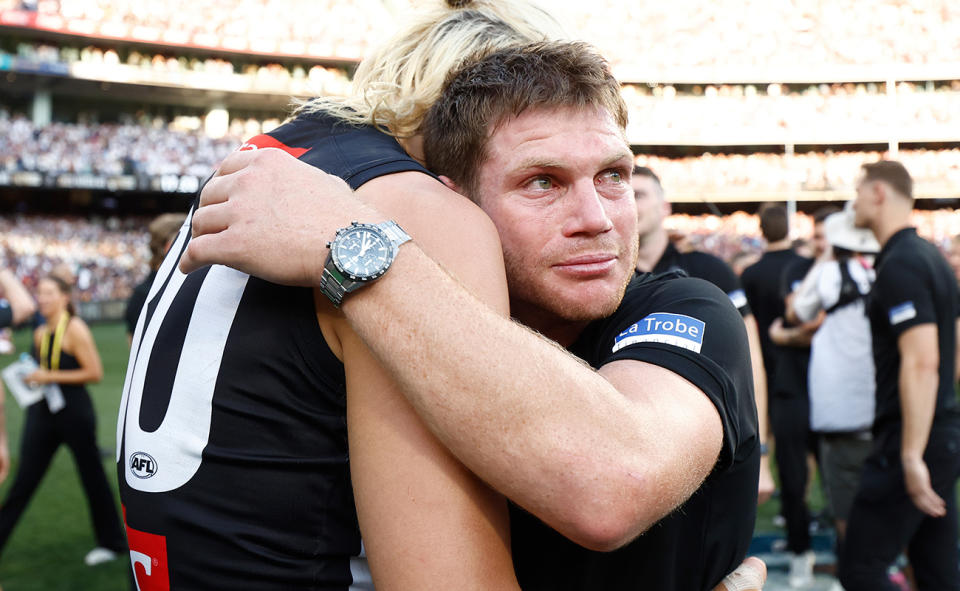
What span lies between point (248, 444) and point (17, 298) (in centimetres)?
571

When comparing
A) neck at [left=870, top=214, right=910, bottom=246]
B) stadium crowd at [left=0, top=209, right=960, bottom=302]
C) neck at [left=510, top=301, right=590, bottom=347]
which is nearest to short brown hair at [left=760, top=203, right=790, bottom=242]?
neck at [left=870, top=214, right=910, bottom=246]

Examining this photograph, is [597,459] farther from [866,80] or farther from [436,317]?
[866,80]

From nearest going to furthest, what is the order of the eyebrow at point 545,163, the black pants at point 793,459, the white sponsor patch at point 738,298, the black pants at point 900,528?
the eyebrow at point 545,163, the black pants at point 900,528, the white sponsor patch at point 738,298, the black pants at point 793,459

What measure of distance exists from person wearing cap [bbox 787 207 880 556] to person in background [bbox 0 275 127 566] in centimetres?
491

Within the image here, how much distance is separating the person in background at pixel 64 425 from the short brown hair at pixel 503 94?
17.9ft

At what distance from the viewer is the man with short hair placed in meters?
1.13

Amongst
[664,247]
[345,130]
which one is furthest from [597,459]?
[664,247]

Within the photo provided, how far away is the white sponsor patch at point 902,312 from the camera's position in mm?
3964

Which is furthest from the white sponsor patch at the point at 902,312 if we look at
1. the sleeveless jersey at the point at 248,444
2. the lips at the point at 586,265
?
the sleeveless jersey at the point at 248,444

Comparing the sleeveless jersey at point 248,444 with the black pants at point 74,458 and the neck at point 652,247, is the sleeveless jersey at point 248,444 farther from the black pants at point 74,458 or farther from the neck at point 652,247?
the black pants at point 74,458

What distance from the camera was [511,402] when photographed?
112cm

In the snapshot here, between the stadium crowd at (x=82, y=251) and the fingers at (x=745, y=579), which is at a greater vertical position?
the fingers at (x=745, y=579)

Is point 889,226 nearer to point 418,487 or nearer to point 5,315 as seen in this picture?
point 418,487

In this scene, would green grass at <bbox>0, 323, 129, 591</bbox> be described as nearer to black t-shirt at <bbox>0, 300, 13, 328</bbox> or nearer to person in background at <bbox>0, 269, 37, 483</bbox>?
person in background at <bbox>0, 269, 37, 483</bbox>
